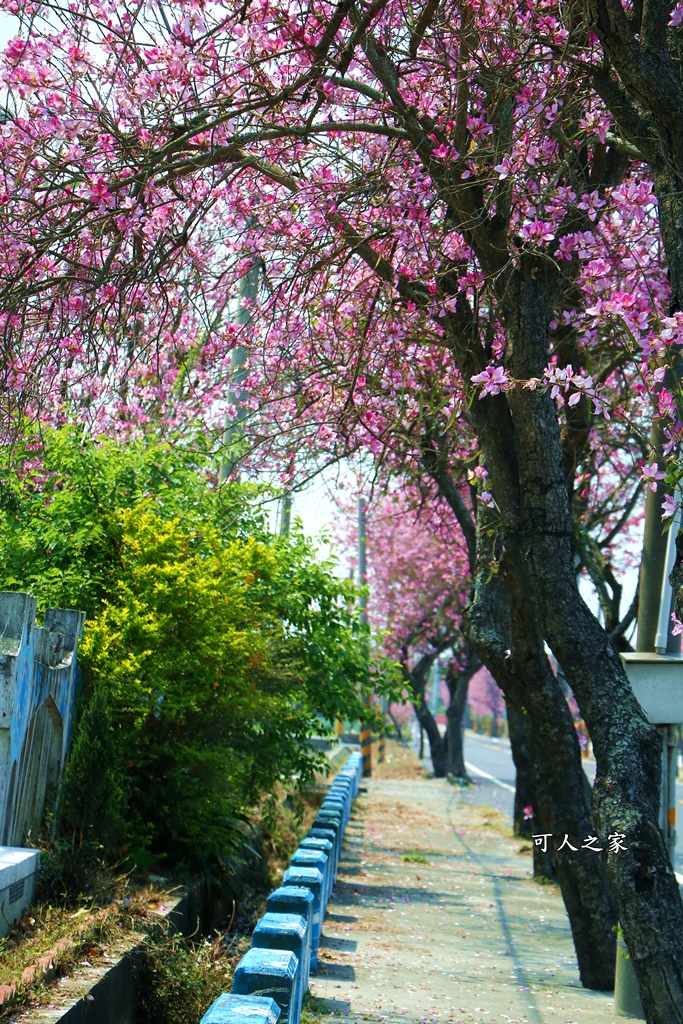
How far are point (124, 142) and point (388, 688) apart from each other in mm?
7315

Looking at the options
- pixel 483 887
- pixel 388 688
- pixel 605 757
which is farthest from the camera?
pixel 483 887

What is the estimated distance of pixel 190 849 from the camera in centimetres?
820

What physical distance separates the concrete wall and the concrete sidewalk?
2.03m

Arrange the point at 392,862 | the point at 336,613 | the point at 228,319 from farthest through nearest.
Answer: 1. the point at 392,862
2. the point at 336,613
3. the point at 228,319

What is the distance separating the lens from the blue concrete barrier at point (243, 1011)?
4027mm

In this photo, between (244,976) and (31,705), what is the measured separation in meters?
2.25

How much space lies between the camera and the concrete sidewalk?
7.07 metres

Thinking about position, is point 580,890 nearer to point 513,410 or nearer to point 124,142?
point 513,410

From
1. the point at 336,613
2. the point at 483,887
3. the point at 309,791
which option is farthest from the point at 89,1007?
the point at 309,791

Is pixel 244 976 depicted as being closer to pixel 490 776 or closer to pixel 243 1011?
pixel 243 1011

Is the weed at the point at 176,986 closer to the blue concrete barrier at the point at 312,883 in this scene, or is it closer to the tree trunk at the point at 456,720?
the blue concrete barrier at the point at 312,883

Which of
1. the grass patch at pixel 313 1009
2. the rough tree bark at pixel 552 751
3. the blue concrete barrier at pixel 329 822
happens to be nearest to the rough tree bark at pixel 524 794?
the blue concrete barrier at pixel 329 822

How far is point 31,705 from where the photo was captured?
643 centimetres

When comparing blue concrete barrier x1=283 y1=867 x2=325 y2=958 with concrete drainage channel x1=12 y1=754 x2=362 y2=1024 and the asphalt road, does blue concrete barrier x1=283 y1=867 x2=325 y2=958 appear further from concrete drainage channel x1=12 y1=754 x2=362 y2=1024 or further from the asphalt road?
the asphalt road
